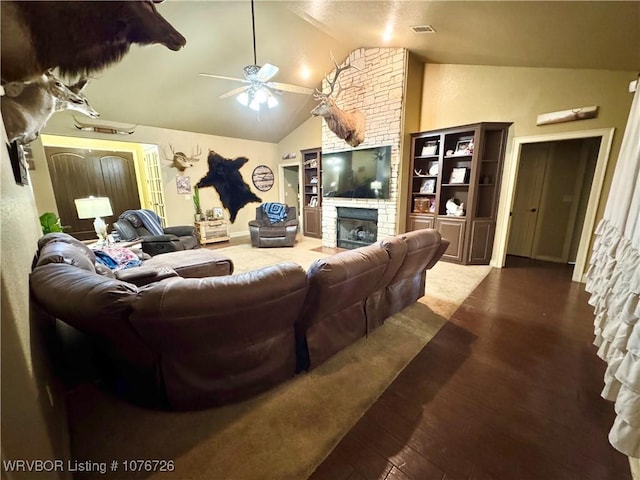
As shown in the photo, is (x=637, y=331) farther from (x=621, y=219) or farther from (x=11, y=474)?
(x=11, y=474)

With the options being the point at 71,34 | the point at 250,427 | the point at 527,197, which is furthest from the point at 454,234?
the point at 71,34

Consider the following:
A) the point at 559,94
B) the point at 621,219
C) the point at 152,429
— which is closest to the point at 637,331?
the point at 621,219

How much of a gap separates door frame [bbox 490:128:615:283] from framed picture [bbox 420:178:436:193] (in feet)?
3.35

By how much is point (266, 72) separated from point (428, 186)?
328cm

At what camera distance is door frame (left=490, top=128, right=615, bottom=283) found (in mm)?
3203

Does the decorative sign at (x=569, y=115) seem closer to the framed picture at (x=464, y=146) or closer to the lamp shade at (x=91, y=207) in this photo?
the framed picture at (x=464, y=146)

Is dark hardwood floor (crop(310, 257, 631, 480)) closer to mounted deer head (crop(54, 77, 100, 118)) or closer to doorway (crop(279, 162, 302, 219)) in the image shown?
mounted deer head (crop(54, 77, 100, 118))

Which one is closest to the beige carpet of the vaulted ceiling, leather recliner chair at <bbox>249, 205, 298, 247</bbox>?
the vaulted ceiling

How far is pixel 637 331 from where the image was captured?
3.49 ft

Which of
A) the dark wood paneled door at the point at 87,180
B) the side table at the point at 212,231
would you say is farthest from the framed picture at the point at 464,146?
the dark wood paneled door at the point at 87,180

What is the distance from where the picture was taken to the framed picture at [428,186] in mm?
4668

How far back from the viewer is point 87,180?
6.31 metres

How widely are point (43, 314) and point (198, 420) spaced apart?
1122mm

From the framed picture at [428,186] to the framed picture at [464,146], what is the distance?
1.95ft
